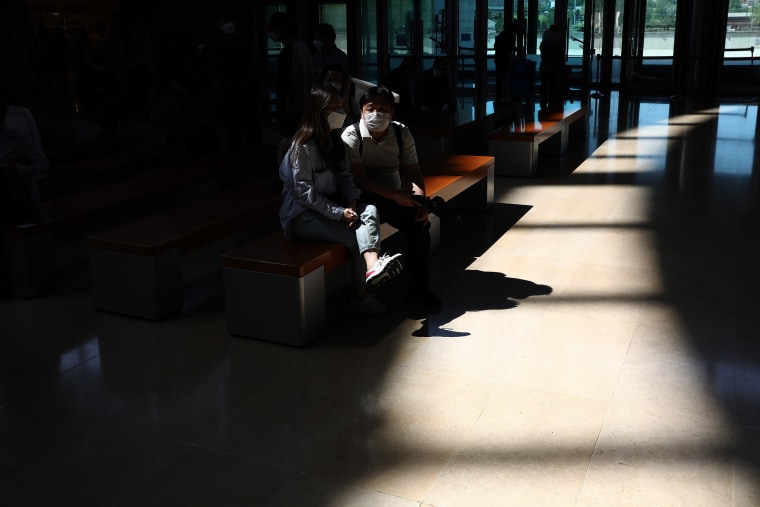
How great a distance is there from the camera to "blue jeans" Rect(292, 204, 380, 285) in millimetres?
4938

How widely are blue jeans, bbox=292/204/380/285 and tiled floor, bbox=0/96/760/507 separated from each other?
0.55 metres

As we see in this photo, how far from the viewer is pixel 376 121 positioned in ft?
17.4

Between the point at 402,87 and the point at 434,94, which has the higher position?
the point at 402,87

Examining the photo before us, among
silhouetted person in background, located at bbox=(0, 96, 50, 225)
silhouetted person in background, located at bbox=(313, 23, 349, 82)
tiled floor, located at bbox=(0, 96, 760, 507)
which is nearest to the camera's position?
tiled floor, located at bbox=(0, 96, 760, 507)

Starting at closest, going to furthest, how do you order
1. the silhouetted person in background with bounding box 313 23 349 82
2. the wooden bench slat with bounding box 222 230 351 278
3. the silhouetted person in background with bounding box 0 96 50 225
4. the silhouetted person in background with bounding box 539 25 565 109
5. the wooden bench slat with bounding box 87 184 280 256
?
the wooden bench slat with bounding box 222 230 351 278 → the wooden bench slat with bounding box 87 184 280 256 → the silhouetted person in background with bounding box 0 96 50 225 → the silhouetted person in background with bounding box 313 23 349 82 → the silhouetted person in background with bounding box 539 25 565 109

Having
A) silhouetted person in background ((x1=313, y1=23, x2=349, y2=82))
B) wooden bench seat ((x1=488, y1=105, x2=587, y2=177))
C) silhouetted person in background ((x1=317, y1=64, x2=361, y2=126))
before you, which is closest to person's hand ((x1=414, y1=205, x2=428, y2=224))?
silhouetted person in background ((x1=317, y1=64, x2=361, y2=126))

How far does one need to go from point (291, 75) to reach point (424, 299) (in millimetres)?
2902

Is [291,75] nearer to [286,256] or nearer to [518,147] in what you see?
[286,256]

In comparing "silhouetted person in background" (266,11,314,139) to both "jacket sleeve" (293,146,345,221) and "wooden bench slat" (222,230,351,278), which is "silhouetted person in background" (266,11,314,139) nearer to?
"jacket sleeve" (293,146,345,221)

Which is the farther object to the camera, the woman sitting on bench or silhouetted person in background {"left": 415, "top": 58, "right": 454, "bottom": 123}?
silhouetted person in background {"left": 415, "top": 58, "right": 454, "bottom": 123}

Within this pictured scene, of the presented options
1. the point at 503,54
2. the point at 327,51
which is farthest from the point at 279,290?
the point at 503,54

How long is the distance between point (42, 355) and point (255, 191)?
2425mm

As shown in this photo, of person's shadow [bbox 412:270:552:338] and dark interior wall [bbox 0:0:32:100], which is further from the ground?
dark interior wall [bbox 0:0:32:100]

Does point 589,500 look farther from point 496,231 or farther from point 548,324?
point 496,231
